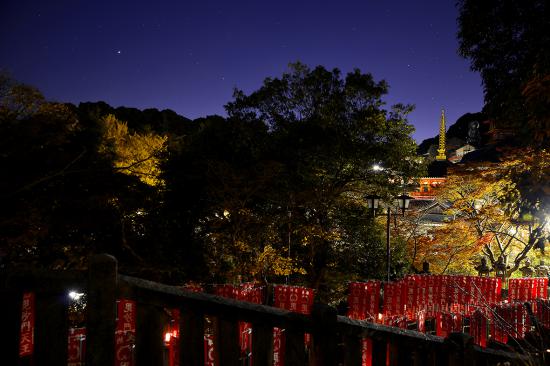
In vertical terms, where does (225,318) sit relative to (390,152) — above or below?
below

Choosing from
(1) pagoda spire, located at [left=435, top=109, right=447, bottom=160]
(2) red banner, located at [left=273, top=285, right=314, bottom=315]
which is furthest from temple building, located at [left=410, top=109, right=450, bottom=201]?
(2) red banner, located at [left=273, top=285, right=314, bottom=315]

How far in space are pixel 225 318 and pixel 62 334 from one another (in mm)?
1075

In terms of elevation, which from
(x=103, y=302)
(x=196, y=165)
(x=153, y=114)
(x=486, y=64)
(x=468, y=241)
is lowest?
(x=468, y=241)

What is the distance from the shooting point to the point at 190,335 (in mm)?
2389

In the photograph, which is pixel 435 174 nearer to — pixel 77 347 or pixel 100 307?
pixel 77 347

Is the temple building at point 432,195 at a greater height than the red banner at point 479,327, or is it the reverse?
the temple building at point 432,195

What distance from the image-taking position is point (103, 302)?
7.38ft

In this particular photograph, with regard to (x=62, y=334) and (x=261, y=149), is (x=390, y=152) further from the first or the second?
(x=62, y=334)

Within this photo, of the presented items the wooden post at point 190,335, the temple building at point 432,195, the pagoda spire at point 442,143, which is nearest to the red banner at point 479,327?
the temple building at point 432,195

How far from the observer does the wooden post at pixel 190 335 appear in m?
2.38

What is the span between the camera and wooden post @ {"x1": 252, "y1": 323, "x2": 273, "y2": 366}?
96.0 inches

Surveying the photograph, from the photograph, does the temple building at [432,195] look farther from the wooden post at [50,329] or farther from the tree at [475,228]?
the wooden post at [50,329]

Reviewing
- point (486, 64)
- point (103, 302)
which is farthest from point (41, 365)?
point (486, 64)

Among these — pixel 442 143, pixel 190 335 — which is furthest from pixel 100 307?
pixel 442 143
